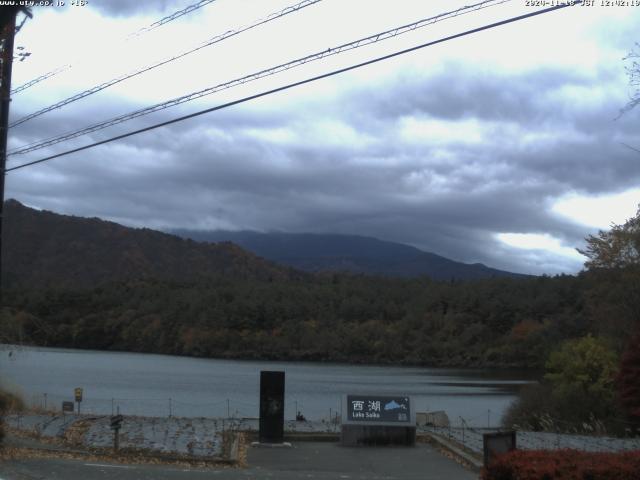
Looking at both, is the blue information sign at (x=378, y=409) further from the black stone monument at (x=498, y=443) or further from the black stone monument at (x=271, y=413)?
the black stone monument at (x=498, y=443)

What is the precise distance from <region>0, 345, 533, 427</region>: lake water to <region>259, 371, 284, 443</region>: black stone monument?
7.50 meters

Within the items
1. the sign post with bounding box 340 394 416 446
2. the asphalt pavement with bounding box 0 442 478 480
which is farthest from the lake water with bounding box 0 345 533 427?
the sign post with bounding box 340 394 416 446

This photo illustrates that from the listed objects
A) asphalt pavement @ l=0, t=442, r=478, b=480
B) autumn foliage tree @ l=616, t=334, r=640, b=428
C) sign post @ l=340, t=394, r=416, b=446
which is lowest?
asphalt pavement @ l=0, t=442, r=478, b=480

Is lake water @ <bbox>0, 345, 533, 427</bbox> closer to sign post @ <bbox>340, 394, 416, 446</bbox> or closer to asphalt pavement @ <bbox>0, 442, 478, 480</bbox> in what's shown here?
asphalt pavement @ <bbox>0, 442, 478, 480</bbox>

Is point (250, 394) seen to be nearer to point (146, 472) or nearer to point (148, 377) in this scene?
point (148, 377)

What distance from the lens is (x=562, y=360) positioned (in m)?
45.4

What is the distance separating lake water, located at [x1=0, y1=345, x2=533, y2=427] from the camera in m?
45.4

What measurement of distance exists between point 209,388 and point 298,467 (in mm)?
47253

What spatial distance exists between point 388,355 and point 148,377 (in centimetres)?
5445

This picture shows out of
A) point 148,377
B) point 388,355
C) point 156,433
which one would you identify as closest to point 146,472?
point 156,433

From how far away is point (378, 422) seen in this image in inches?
896

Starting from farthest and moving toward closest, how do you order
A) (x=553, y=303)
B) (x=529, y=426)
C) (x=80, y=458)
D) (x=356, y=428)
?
(x=553, y=303)
(x=529, y=426)
(x=356, y=428)
(x=80, y=458)

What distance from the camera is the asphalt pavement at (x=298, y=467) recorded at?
16297mm

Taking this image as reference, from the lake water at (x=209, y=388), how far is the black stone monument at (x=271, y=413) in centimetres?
750
